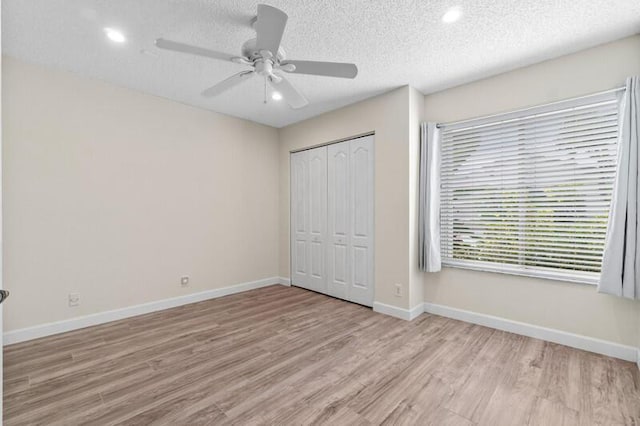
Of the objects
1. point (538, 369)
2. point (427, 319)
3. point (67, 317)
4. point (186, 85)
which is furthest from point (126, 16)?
point (538, 369)

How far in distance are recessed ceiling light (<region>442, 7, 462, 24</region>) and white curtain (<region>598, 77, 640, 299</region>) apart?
1520mm

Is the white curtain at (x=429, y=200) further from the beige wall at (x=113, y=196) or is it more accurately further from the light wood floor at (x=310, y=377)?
the beige wall at (x=113, y=196)

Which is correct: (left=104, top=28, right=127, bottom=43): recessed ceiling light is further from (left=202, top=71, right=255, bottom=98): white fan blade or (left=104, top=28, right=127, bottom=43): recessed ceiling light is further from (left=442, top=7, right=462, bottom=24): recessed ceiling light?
(left=442, top=7, right=462, bottom=24): recessed ceiling light

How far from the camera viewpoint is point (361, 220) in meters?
4.14

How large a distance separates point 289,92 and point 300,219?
8.41 feet

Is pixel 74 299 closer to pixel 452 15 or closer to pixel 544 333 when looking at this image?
pixel 452 15

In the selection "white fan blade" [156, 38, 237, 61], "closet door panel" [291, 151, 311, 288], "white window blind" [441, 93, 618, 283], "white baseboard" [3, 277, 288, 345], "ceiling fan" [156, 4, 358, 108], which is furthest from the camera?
"closet door panel" [291, 151, 311, 288]

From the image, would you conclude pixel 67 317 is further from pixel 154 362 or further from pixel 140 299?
pixel 154 362

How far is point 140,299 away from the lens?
147 inches

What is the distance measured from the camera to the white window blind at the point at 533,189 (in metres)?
2.79

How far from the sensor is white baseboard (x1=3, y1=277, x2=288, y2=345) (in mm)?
2990

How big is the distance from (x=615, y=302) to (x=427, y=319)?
163cm

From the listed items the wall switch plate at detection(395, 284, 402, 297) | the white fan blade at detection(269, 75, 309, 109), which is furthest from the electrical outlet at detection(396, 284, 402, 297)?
the white fan blade at detection(269, 75, 309, 109)

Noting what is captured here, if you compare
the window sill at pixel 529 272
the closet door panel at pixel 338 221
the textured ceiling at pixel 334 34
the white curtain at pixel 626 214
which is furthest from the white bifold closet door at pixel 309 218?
the white curtain at pixel 626 214
